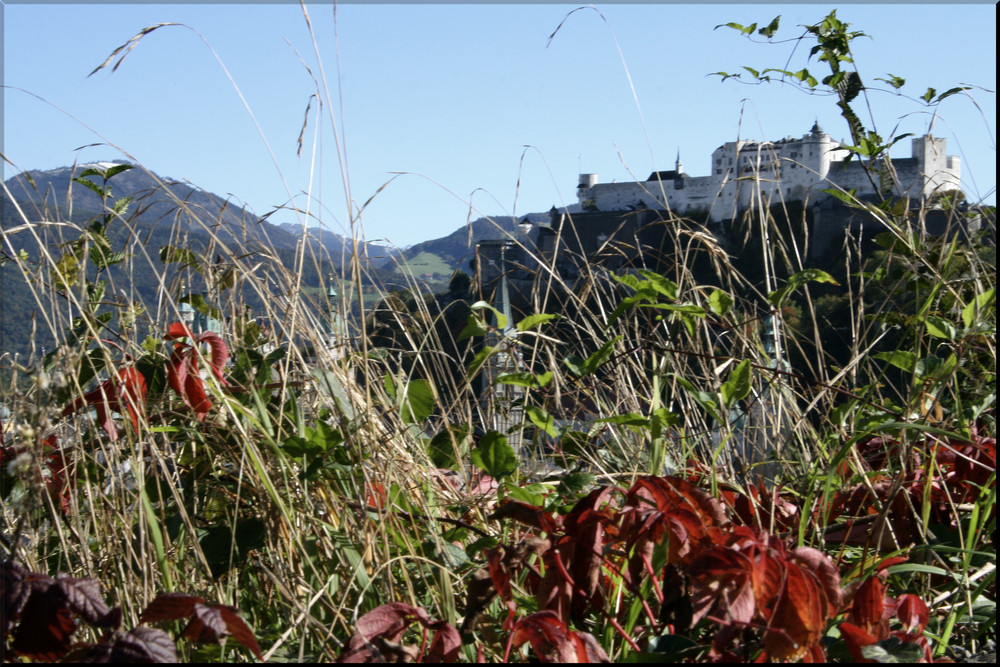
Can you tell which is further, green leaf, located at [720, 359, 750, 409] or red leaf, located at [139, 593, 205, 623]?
green leaf, located at [720, 359, 750, 409]

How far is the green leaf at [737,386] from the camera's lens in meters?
0.76

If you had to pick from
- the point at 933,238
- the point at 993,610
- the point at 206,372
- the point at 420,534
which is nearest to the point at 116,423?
the point at 206,372

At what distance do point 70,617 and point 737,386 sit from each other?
0.55m

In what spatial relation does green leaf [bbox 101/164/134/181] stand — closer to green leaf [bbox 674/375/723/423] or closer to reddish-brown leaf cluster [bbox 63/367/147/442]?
reddish-brown leaf cluster [bbox 63/367/147/442]

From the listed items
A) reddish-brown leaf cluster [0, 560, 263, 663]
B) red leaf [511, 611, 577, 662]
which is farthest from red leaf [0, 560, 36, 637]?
red leaf [511, 611, 577, 662]

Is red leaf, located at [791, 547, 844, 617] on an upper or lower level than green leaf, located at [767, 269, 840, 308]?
lower

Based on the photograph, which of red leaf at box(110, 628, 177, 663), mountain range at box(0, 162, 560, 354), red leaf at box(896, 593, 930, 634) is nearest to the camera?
red leaf at box(110, 628, 177, 663)

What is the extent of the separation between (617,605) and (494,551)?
0.46 ft

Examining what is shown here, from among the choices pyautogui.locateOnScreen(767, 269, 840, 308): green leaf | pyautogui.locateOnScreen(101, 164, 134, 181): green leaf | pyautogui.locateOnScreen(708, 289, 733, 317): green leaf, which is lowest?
pyautogui.locateOnScreen(708, 289, 733, 317): green leaf

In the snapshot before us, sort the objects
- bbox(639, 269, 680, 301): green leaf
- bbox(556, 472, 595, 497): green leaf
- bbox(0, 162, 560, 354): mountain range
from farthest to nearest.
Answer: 1. bbox(0, 162, 560, 354): mountain range
2. bbox(639, 269, 680, 301): green leaf
3. bbox(556, 472, 595, 497): green leaf

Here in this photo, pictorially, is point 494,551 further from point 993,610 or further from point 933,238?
point 933,238

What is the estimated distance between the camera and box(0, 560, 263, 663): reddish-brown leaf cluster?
502mm

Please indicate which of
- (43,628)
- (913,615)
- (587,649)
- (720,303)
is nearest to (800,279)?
(720,303)

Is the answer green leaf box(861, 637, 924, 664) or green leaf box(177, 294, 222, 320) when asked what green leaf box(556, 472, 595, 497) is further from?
green leaf box(177, 294, 222, 320)
